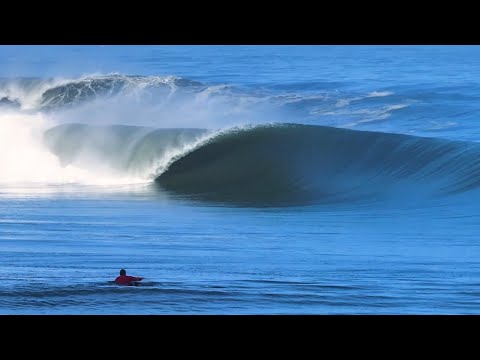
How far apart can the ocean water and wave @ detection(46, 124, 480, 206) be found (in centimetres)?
5

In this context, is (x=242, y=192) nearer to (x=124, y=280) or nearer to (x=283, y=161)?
(x=283, y=161)

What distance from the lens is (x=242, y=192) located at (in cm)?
1939

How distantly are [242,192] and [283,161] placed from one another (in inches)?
86.0

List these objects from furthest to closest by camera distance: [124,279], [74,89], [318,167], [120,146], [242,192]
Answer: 1. [74,89]
2. [120,146]
3. [318,167]
4. [242,192]
5. [124,279]

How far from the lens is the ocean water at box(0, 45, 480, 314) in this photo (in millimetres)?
10719

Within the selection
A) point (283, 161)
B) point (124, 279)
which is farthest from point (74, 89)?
point (124, 279)

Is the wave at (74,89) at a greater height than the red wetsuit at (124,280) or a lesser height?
greater

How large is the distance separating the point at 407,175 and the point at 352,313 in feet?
34.5

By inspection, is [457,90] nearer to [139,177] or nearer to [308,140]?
[308,140]

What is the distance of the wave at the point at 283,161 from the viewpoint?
19.1m

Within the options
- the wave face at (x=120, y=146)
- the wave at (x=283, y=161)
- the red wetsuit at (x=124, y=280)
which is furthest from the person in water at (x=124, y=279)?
the wave face at (x=120, y=146)

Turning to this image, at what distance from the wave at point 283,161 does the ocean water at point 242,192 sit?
0.05 m

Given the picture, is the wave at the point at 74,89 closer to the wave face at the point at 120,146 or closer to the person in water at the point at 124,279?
the wave face at the point at 120,146
